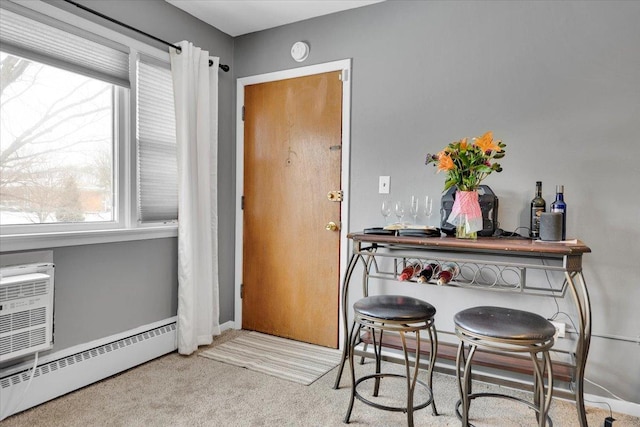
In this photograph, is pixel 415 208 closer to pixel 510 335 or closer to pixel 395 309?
pixel 395 309

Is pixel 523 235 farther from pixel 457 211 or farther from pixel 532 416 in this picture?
pixel 532 416

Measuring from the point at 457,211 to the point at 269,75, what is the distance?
1896mm

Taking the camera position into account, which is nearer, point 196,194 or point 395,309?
point 395,309

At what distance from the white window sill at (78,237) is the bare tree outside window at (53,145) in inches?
5.2

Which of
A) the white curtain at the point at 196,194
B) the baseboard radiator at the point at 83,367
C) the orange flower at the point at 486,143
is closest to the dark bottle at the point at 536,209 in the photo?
the orange flower at the point at 486,143

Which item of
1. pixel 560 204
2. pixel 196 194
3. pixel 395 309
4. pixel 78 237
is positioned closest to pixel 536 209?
pixel 560 204

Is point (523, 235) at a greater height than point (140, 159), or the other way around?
point (140, 159)

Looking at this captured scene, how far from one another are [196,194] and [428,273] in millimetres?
1693

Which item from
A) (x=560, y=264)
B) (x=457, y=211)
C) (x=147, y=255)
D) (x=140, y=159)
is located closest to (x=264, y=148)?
(x=140, y=159)

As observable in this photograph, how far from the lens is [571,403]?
7.55ft

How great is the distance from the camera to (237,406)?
2213mm

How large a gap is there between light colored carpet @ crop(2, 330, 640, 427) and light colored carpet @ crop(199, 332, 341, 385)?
9 centimetres

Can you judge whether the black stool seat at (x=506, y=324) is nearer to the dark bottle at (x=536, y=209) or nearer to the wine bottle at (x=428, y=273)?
the wine bottle at (x=428, y=273)

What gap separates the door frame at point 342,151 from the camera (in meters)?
2.95
